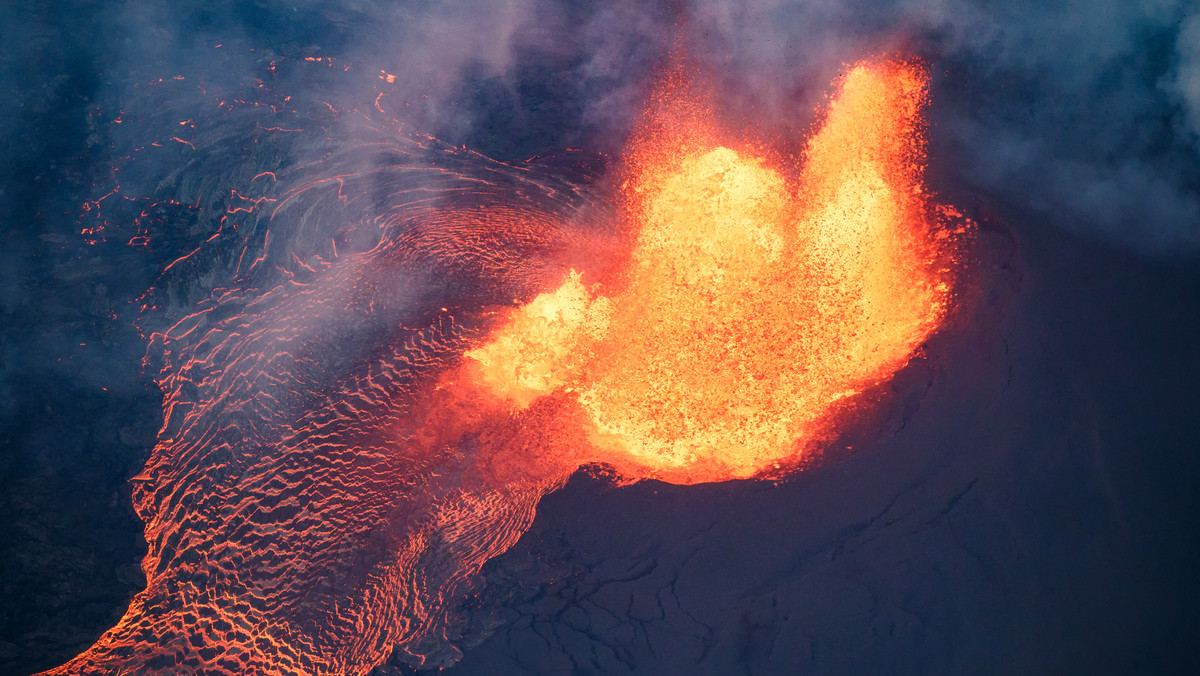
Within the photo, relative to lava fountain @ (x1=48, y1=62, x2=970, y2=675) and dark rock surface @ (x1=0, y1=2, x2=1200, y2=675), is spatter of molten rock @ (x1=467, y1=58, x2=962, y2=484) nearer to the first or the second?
lava fountain @ (x1=48, y1=62, x2=970, y2=675)

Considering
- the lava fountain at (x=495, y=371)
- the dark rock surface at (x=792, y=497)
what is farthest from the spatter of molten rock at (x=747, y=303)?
the dark rock surface at (x=792, y=497)

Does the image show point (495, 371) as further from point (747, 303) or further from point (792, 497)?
point (792, 497)

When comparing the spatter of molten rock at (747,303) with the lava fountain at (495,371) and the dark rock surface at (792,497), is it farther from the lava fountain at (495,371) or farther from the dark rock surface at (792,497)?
the dark rock surface at (792,497)

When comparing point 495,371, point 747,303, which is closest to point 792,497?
point 747,303

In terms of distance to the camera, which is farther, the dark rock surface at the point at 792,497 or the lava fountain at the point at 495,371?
the lava fountain at the point at 495,371

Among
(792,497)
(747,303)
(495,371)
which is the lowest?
(495,371)

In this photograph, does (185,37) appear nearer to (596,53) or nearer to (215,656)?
(596,53)
